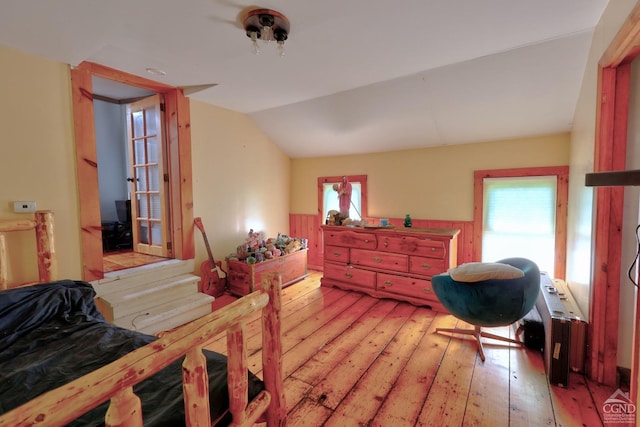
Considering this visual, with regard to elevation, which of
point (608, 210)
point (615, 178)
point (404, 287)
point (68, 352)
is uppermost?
point (615, 178)

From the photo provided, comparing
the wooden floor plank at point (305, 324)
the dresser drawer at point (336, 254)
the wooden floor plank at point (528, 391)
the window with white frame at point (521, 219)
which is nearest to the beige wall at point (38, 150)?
the wooden floor plank at point (305, 324)

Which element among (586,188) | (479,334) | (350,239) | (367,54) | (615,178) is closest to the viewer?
(615,178)

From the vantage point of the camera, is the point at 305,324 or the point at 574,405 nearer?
the point at 574,405

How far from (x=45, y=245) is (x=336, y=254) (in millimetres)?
2817

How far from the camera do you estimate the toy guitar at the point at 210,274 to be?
3447 millimetres

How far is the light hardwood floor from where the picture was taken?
1658mm

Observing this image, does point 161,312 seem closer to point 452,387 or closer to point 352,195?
point 452,387

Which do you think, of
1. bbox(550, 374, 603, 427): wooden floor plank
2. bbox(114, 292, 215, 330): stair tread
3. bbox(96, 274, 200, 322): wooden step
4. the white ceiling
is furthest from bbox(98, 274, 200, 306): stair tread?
bbox(550, 374, 603, 427): wooden floor plank

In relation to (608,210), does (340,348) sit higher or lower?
lower

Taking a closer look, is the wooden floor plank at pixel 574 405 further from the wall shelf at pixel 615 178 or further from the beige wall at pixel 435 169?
the beige wall at pixel 435 169

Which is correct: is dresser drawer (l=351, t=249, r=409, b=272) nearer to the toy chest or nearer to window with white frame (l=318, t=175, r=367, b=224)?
window with white frame (l=318, t=175, r=367, b=224)

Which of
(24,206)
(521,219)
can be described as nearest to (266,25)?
(24,206)

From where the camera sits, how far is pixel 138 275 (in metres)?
2.86

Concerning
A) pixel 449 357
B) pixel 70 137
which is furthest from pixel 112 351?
pixel 449 357
